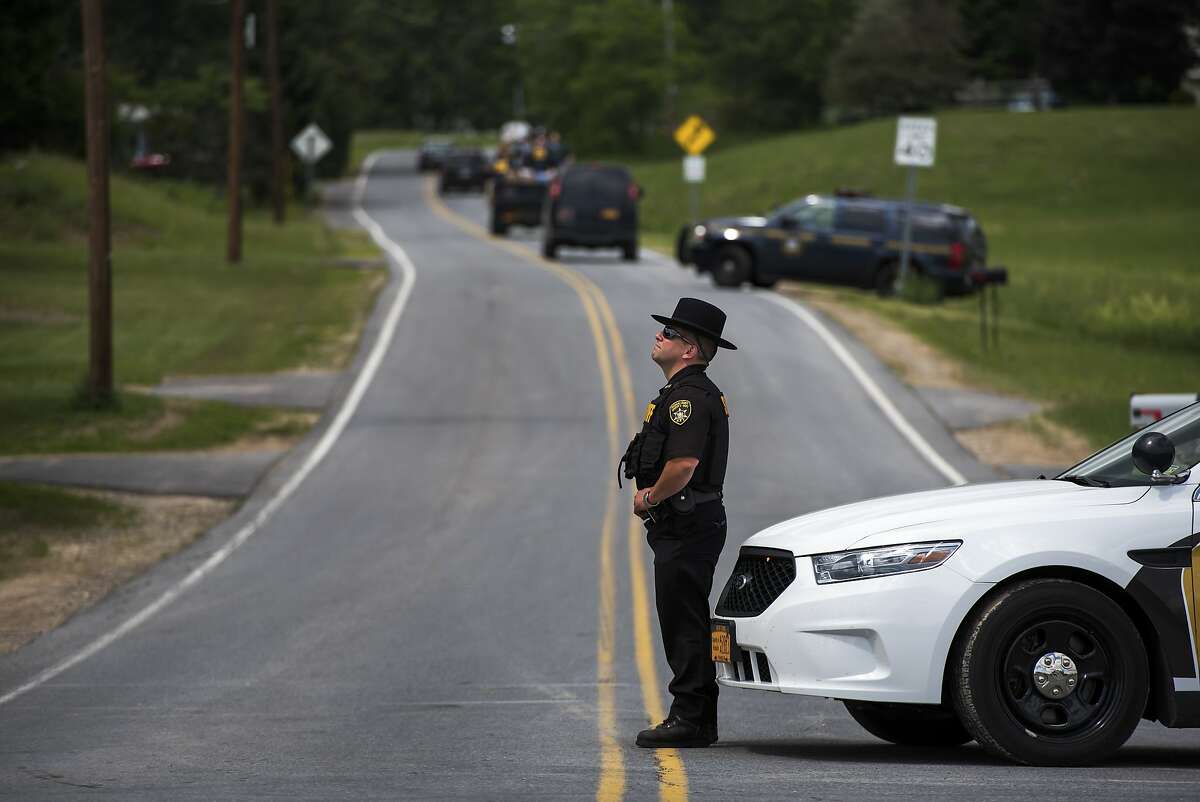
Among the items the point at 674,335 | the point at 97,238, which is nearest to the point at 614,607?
the point at 674,335

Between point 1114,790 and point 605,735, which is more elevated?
point 1114,790

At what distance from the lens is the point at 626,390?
84.2 feet

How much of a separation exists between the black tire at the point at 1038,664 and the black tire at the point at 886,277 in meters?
28.7

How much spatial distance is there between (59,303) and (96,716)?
2649 centimetres

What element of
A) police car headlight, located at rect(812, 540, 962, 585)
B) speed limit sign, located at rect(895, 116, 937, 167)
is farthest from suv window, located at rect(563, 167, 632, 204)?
police car headlight, located at rect(812, 540, 962, 585)

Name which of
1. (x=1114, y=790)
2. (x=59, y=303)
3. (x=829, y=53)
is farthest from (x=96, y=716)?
(x=829, y=53)

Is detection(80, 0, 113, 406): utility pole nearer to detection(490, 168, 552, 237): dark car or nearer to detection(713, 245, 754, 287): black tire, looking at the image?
detection(713, 245, 754, 287): black tire

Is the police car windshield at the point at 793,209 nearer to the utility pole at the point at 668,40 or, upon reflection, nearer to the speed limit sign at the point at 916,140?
the speed limit sign at the point at 916,140

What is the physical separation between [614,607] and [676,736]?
5.76m

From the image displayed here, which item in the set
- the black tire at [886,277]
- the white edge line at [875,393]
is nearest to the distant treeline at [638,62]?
the white edge line at [875,393]

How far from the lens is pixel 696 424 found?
7633mm

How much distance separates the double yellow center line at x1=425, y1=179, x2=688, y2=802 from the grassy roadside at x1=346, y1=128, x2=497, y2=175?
7810 cm

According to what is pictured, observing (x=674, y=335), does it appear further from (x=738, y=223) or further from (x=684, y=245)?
(x=684, y=245)

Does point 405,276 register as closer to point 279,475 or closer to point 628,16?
point 279,475
